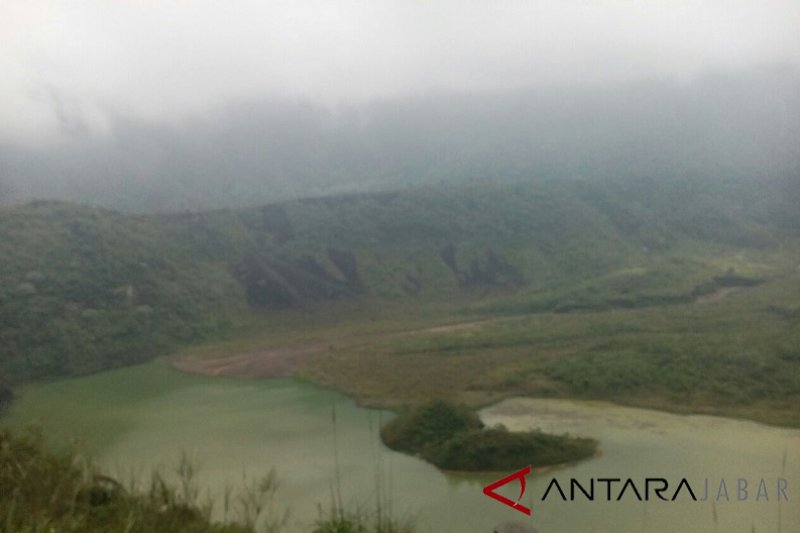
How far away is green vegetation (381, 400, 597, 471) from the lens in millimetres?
22750

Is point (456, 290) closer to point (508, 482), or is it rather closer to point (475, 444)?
point (475, 444)

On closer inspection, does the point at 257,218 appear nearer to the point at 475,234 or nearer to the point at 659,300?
the point at 475,234

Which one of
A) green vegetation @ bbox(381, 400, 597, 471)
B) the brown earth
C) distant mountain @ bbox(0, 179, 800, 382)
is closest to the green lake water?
green vegetation @ bbox(381, 400, 597, 471)

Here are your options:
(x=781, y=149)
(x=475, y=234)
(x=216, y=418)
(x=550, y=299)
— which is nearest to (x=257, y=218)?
(x=475, y=234)

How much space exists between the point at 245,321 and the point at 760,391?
44.9m

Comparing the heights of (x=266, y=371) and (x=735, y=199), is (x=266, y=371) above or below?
below

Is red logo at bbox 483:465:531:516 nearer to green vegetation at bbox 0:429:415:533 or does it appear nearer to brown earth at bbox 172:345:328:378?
green vegetation at bbox 0:429:415:533

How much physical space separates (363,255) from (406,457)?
55.3m

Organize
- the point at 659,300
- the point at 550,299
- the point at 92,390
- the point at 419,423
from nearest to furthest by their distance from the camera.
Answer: the point at 419,423, the point at 92,390, the point at 659,300, the point at 550,299

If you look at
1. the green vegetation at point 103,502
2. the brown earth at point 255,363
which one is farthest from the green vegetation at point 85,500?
the brown earth at point 255,363

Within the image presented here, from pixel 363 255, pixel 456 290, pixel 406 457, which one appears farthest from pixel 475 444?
pixel 363 255

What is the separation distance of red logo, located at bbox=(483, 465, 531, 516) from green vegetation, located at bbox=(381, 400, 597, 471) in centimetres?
97

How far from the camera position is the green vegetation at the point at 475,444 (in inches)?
896

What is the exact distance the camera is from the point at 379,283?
73.7 meters
